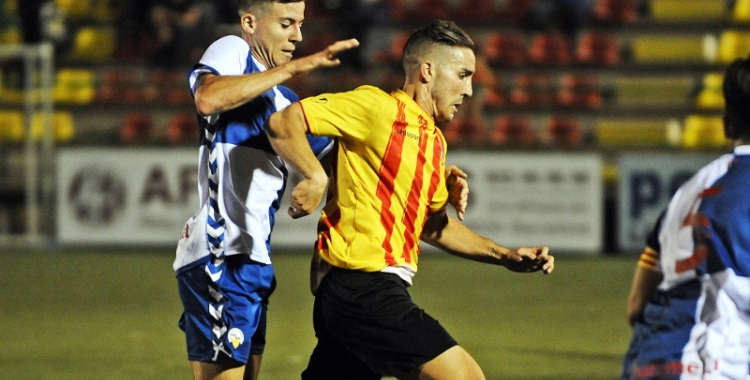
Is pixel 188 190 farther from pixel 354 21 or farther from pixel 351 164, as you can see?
pixel 351 164

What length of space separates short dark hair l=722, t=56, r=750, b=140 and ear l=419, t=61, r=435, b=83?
3.91 ft

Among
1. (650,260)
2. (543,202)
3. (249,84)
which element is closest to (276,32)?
(249,84)

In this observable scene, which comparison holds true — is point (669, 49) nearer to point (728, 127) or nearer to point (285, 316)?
point (285, 316)

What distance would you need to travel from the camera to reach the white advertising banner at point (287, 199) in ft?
42.8

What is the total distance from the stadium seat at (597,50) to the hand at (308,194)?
560 inches

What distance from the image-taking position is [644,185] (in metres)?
13.2

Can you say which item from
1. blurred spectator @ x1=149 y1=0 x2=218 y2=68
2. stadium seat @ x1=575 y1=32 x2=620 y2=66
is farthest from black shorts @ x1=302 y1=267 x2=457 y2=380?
stadium seat @ x1=575 y1=32 x2=620 y2=66

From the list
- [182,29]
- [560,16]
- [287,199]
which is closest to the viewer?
[287,199]

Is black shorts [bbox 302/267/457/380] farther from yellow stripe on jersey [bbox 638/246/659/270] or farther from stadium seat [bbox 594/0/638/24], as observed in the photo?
stadium seat [bbox 594/0/638/24]

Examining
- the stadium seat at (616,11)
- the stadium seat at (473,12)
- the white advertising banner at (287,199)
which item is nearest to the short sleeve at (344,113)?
the white advertising banner at (287,199)

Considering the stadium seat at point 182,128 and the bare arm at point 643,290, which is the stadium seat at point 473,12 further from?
the bare arm at point 643,290

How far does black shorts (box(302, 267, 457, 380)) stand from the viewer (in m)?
3.68

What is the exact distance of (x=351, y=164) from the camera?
3.85m

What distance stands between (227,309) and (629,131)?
13.4 metres
